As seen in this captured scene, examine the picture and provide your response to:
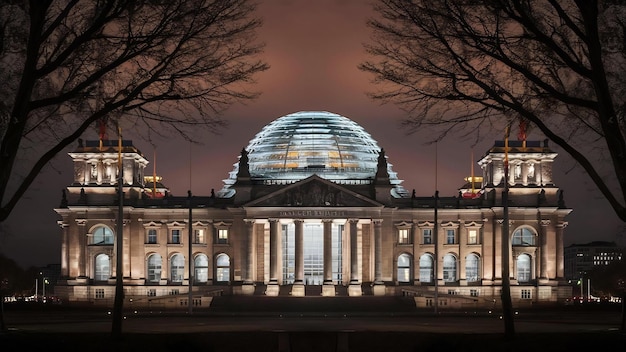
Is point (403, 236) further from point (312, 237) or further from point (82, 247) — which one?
point (82, 247)

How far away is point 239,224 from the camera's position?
15888cm

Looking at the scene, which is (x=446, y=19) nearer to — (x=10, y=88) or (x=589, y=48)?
(x=589, y=48)

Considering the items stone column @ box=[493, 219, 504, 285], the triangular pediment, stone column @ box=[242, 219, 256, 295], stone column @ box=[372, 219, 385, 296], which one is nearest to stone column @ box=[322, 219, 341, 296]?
the triangular pediment

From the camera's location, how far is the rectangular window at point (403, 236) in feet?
523

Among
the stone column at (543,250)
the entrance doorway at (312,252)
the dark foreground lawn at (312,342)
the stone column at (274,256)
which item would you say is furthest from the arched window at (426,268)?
the dark foreground lawn at (312,342)

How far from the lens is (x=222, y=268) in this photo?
160 metres

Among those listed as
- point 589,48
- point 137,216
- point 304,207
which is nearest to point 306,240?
point 304,207

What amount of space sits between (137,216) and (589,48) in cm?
11952

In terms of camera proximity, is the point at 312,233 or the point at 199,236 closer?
the point at 312,233

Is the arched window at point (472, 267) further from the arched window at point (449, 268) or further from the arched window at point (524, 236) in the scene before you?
the arched window at point (524, 236)

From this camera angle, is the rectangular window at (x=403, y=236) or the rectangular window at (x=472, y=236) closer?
the rectangular window at (x=403, y=236)


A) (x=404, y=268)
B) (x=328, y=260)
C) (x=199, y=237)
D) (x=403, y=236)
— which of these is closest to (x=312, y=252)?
(x=328, y=260)

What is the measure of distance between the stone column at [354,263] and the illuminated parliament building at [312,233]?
8.1 inches

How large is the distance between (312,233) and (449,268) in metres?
17.4
